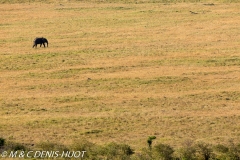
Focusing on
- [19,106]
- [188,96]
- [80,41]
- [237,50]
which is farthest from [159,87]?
[80,41]

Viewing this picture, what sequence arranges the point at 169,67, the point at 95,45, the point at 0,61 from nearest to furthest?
the point at 169,67 < the point at 0,61 < the point at 95,45

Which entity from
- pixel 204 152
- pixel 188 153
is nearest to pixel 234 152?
pixel 204 152

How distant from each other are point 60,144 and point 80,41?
21.7m

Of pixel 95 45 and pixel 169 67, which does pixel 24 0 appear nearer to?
A: pixel 95 45

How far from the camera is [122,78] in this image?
34844mm

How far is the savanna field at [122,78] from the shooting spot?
26219mm

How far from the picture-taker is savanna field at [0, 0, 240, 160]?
2622cm

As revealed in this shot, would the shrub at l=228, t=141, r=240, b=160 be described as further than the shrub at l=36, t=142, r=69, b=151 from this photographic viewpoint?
No

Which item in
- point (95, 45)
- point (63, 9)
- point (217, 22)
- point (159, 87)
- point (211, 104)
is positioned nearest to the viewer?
point (211, 104)

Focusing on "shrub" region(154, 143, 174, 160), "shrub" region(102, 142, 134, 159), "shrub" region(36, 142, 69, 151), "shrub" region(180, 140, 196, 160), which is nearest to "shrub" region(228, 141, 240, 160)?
"shrub" region(180, 140, 196, 160)

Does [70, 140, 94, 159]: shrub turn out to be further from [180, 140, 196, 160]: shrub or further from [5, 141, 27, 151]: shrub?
[180, 140, 196, 160]: shrub

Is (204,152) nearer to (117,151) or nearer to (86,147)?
(117,151)

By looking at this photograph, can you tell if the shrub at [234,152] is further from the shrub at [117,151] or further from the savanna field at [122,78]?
the shrub at [117,151]

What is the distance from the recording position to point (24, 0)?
61.8m
